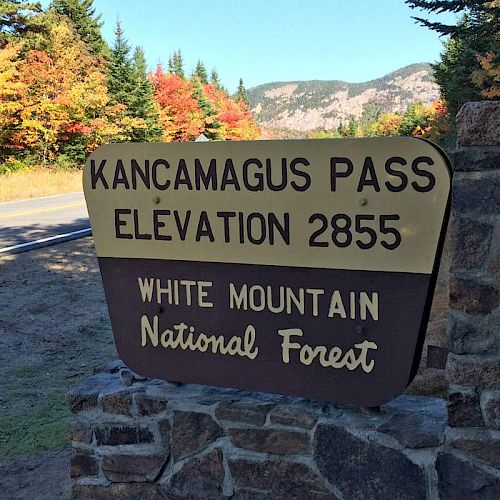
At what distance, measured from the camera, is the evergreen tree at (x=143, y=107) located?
3931 cm

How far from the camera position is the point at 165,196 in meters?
2.91

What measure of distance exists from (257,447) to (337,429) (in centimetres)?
43

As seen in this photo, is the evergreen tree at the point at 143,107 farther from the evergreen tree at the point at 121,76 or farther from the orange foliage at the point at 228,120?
the orange foliage at the point at 228,120

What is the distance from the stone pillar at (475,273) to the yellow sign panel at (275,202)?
0.10m

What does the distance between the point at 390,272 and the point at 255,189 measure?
2.42 feet

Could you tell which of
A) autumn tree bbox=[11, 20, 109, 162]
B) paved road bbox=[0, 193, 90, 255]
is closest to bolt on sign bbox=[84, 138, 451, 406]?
paved road bbox=[0, 193, 90, 255]

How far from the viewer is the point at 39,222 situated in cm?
1377

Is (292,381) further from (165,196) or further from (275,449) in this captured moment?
(165,196)

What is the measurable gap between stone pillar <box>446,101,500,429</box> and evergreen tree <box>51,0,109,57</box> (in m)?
48.0

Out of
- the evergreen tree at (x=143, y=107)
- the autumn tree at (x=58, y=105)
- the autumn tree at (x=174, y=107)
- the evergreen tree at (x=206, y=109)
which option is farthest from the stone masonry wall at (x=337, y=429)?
the evergreen tree at (x=206, y=109)

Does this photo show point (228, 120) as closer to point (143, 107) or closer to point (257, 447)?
point (143, 107)

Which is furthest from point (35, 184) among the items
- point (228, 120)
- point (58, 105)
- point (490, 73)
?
point (228, 120)

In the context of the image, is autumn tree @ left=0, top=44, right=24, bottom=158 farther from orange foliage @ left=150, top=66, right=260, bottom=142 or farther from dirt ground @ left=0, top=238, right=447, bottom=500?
dirt ground @ left=0, top=238, right=447, bottom=500

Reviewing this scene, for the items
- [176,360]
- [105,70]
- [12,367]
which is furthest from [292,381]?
[105,70]
